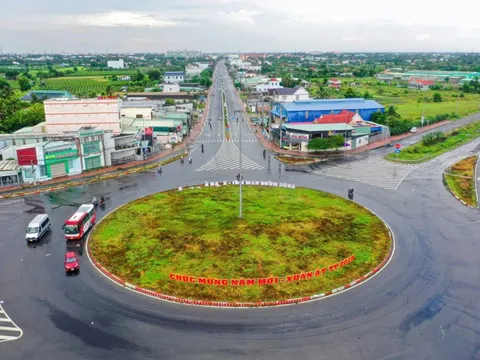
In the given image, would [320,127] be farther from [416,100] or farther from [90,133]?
[416,100]

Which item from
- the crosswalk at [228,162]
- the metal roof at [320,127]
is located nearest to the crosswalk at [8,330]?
the crosswalk at [228,162]

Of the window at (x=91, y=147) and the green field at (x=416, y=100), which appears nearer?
the window at (x=91, y=147)

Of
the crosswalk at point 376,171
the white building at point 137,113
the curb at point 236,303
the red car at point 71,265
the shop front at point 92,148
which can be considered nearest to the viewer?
the curb at point 236,303

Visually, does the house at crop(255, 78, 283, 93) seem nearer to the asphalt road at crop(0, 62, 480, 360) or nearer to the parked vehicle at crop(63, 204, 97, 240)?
the parked vehicle at crop(63, 204, 97, 240)

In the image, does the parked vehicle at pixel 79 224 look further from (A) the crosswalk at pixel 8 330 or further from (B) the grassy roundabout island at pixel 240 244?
(A) the crosswalk at pixel 8 330

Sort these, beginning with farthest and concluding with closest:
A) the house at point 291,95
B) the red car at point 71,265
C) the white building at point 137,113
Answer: the house at point 291,95
the white building at point 137,113
the red car at point 71,265

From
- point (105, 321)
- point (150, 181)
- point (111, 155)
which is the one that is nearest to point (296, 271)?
point (105, 321)
